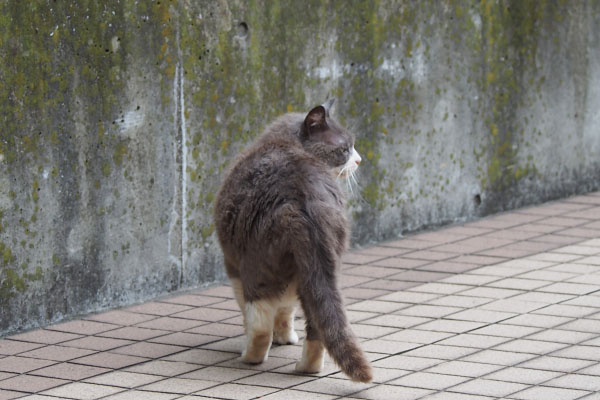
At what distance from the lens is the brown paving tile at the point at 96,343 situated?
211 inches

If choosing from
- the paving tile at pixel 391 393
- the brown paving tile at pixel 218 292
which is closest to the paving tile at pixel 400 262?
the brown paving tile at pixel 218 292

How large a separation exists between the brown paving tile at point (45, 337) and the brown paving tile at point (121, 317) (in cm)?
30

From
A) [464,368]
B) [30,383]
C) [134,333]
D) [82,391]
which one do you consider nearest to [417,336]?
[464,368]

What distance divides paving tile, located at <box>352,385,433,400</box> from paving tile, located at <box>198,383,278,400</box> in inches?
16.2

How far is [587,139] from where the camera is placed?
362 inches

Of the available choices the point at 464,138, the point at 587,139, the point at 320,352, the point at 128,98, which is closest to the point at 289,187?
the point at 320,352

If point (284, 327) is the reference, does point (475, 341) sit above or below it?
below

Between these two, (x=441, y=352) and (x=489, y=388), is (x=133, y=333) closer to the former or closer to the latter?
(x=441, y=352)

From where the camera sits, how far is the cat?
4.59 metres

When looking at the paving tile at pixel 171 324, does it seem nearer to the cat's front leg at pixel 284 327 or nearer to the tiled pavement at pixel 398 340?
the tiled pavement at pixel 398 340

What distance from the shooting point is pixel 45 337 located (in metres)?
5.52

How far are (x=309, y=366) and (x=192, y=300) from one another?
159cm

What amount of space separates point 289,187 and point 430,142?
3342 mm

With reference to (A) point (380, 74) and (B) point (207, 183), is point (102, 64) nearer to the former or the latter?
(B) point (207, 183)
